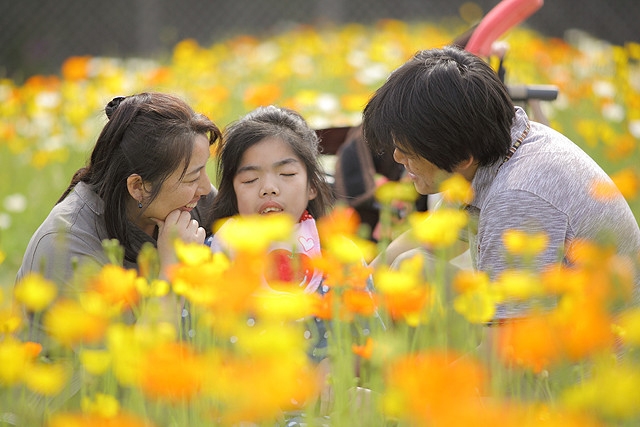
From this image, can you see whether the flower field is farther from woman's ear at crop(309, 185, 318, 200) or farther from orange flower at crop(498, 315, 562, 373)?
woman's ear at crop(309, 185, 318, 200)

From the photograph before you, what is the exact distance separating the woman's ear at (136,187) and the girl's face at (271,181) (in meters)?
0.23

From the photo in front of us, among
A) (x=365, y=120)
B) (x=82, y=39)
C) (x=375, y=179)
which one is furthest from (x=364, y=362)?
(x=82, y=39)

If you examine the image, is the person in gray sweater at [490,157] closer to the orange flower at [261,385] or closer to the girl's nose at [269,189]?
the girl's nose at [269,189]

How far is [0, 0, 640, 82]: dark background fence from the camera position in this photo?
7.07m

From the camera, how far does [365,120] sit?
183cm

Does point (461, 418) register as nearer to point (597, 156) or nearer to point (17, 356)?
point (17, 356)

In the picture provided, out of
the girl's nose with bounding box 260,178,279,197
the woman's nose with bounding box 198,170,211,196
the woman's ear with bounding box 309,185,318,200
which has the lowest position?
the woman's ear with bounding box 309,185,318,200

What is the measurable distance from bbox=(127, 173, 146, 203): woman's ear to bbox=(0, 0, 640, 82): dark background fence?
209 inches

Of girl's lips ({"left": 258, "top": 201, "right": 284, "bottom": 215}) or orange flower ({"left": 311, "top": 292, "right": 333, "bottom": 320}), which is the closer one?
orange flower ({"left": 311, "top": 292, "right": 333, "bottom": 320})

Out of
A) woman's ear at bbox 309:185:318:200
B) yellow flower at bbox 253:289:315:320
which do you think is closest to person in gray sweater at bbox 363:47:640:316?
woman's ear at bbox 309:185:318:200

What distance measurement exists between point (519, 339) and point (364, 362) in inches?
20.3

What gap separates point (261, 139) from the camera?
2096 millimetres

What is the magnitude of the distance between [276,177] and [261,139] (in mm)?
114

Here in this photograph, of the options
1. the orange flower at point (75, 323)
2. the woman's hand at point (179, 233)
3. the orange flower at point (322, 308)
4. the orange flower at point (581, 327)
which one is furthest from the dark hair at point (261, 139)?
the orange flower at point (581, 327)
